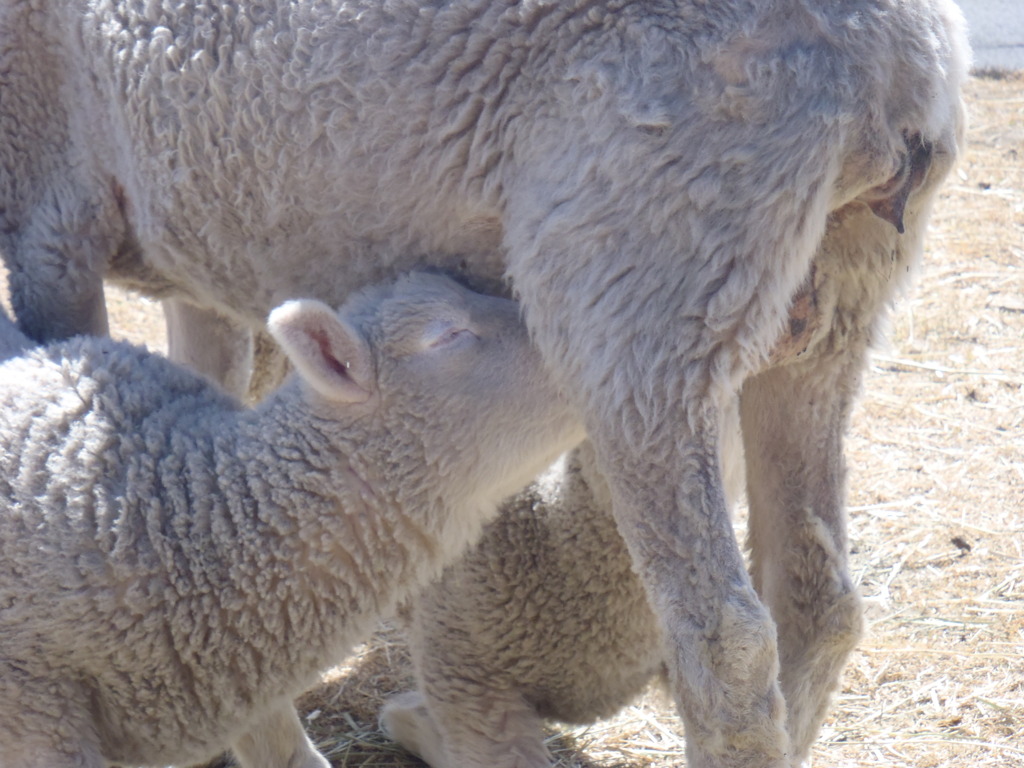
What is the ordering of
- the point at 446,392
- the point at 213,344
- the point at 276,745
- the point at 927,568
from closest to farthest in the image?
the point at 446,392
the point at 276,745
the point at 927,568
the point at 213,344

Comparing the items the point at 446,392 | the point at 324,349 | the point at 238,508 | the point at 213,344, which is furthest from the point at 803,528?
the point at 213,344

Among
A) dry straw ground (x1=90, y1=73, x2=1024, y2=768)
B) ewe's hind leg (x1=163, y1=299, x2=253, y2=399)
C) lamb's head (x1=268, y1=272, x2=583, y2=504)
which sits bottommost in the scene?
dry straw ground (x1=90, y1=73, x2=1024, y2=768)

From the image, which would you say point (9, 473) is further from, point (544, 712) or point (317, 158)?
point (544, 712)

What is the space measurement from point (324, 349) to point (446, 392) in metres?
0.32

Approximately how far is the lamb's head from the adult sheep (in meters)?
0.14

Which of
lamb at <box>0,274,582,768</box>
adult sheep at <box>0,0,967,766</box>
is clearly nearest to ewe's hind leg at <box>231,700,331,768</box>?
lamb at <box>0,274,582,768</box>

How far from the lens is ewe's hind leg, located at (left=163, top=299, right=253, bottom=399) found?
5047 mm

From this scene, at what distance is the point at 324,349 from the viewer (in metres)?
3.16

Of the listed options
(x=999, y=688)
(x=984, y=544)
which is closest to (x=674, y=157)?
Answer: (x=999, y=688)

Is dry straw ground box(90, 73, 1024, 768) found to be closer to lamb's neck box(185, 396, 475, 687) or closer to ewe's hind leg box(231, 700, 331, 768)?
ewe's hind leg box(231, 700, 331, 768)

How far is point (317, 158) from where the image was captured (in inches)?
130

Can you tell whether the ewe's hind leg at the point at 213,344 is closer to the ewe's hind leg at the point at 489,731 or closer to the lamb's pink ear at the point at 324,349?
the ewe's hind leg at the point at 489,731

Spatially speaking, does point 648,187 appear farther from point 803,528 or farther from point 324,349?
point 803,528

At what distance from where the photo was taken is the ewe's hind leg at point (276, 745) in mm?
3736
